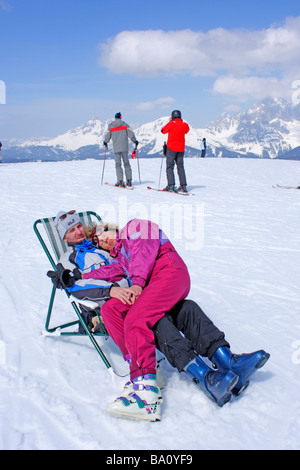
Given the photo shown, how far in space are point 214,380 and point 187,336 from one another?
363mm

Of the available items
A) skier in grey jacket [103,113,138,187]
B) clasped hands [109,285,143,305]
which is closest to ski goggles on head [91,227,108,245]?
clasped hands [109,285,143,305]

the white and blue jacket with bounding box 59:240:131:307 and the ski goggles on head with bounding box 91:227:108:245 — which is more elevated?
the ski goggles on head with bounding box 91:227:108:245

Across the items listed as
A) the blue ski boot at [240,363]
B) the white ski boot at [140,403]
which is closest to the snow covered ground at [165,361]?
the white ski boot at [140,403]

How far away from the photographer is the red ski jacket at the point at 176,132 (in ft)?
32.3

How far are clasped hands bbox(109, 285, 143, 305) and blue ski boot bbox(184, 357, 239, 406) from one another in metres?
0.55

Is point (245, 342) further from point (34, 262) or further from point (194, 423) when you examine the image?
point (34, 262)

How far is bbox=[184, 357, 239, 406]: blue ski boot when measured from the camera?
2.15 m

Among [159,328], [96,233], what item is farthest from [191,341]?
[96,233]

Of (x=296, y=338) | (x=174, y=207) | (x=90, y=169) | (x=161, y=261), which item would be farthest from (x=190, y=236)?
(x=90, y=169)

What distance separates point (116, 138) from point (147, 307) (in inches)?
357

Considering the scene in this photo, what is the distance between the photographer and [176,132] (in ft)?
32.4

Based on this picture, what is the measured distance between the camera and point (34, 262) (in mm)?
5121

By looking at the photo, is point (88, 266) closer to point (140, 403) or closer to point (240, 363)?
point (140, 403)

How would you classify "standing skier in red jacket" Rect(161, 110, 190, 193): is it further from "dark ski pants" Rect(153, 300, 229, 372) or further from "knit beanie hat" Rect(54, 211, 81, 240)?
"dark ski pants" Rect(153, 300, 229, 372)
